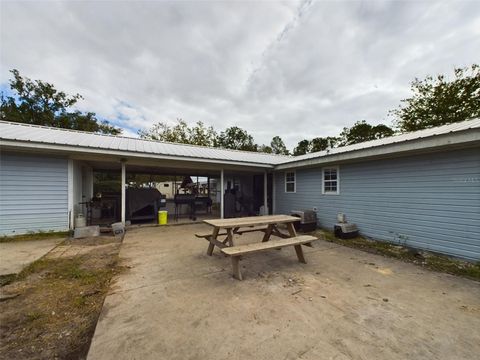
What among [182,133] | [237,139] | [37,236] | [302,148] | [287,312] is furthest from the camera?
[237,139]

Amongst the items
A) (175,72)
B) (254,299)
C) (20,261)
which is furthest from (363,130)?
(20,261)

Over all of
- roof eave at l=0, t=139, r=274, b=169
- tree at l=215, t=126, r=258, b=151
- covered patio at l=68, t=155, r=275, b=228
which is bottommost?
covered patio at l=68, t=155, r=275, b=228

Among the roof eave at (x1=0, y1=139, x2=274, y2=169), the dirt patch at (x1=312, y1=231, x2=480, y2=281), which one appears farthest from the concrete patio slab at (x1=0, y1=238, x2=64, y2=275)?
the dirt patch at (x1=312, y1=231, x2=480, y2=281)

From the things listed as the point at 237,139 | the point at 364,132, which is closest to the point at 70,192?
the point at 364,132

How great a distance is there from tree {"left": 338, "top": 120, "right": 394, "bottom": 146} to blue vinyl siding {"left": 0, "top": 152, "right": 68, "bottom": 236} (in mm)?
26718

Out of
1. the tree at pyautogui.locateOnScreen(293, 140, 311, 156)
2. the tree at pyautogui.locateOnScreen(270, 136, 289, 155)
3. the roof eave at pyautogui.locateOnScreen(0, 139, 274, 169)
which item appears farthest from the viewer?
the tree at pyautogui.locateOnScreen(270, 136, 289, 155)

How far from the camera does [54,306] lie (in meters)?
2.32

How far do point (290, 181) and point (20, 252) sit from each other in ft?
27.4

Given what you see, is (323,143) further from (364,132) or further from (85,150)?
(85,150)

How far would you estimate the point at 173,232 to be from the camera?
645cm

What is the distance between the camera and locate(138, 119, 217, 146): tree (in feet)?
74.7

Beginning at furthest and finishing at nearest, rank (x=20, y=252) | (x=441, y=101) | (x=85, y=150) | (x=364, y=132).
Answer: (x=364, y=132)
(x=441, y=101)
(x=85, y=150)
(x=20, y=252)

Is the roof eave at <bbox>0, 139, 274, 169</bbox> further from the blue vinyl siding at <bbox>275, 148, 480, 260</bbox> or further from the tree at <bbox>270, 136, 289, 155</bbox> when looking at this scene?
the tree at <bbox>270, 136, 289, 155</bbox>

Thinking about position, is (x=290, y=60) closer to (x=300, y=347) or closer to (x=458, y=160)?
(x=458, y=160)
